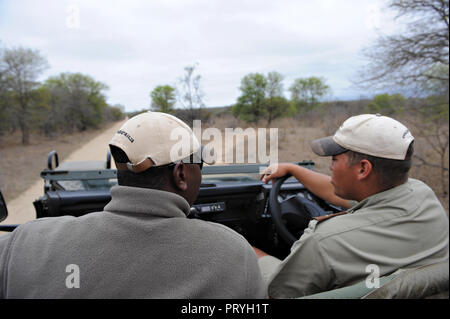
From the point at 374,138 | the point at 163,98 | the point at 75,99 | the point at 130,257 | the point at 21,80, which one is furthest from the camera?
the point at 75,99

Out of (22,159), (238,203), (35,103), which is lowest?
(22,159)

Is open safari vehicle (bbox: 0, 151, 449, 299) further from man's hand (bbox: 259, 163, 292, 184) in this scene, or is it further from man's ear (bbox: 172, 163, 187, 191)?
man's ear (bbox: 172, 163, 187, 191)

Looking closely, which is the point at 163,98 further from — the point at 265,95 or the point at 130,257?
the point at 265,95

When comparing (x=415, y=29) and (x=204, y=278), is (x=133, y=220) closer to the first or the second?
(x=204, y=278)

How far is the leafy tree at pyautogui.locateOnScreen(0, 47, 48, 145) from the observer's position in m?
20.7

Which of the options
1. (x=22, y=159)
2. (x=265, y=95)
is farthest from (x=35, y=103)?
(x=265, y=95)

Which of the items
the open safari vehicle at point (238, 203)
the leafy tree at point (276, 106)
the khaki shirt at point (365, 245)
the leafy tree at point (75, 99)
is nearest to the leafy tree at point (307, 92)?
the leafy tree at point (276, 106)

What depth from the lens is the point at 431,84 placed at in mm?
8398

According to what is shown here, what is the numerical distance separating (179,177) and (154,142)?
16 cm

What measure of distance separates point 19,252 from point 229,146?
1.25 metres

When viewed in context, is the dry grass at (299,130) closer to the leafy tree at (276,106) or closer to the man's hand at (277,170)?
the man's hand at (277,170)

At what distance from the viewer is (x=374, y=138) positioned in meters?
1.47
